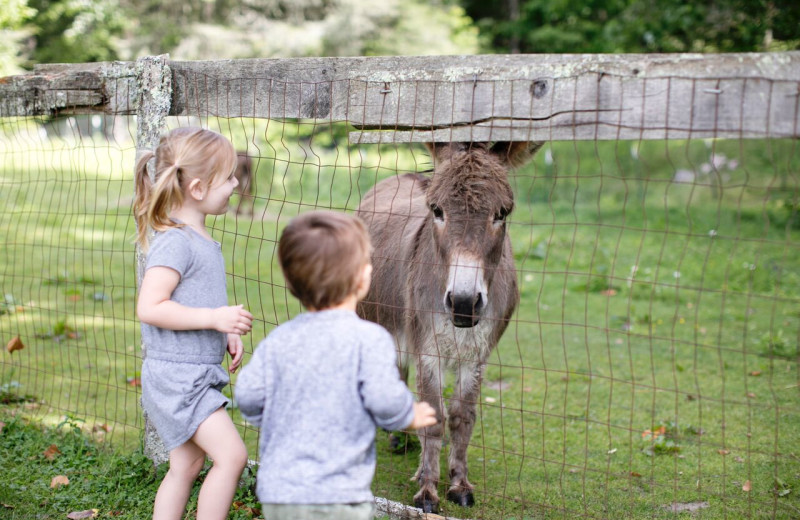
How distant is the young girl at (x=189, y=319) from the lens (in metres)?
2.54

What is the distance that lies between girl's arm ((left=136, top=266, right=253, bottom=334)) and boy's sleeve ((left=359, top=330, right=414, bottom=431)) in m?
0.74

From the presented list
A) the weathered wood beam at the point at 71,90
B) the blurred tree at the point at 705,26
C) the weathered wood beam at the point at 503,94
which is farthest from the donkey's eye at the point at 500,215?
the blurred tree at the point at 705,26

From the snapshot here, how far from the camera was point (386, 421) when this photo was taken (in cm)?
202

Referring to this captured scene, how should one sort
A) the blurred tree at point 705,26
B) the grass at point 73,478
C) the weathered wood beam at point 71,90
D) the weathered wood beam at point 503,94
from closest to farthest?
1. the weathered wood beam at point 503,94
2. the grass at point 73,478
3. the weathered wood beam at point 71,90
4. the blurred tree at point 705,26

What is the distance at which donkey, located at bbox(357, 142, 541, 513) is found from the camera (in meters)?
3.33

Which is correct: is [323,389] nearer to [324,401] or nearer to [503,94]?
[324,401]

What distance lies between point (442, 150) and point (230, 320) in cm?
156

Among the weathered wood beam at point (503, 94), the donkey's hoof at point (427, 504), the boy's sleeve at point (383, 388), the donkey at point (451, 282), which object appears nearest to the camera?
the boy's sleeve at point (383, 388)

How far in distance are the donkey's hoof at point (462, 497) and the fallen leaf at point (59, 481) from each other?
83.0 inches

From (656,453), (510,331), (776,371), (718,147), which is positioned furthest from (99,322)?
(718,147)

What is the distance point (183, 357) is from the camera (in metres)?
2.62

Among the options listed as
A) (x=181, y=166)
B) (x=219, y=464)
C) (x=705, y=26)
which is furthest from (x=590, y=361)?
(x=705, y=26)

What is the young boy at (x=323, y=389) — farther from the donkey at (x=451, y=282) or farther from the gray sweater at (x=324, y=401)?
the donkey at (x=451, y=282)

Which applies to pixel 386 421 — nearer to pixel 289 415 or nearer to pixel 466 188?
pixel 289 415
